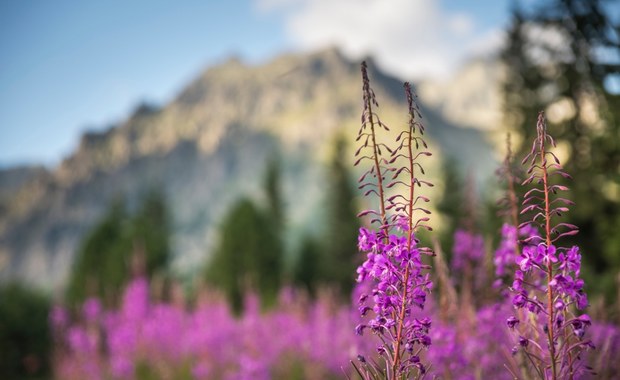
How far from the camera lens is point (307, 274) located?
1578 inches

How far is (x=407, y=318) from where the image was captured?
270 centimetres

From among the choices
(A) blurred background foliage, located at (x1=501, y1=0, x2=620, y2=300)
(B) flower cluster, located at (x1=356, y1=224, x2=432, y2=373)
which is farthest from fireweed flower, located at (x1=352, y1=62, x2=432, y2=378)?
(A) blurred background foliage, located at (x1=501, y1=0, x2=620, y2=300)

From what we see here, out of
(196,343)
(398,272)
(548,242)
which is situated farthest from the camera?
(196,343)


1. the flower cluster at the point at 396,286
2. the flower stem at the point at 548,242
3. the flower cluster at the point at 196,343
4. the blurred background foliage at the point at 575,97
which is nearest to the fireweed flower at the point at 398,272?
the flower cluster at the point at 396,286

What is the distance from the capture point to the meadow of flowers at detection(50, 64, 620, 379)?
243cm

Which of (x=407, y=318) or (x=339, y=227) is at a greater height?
(x=339, y=227)

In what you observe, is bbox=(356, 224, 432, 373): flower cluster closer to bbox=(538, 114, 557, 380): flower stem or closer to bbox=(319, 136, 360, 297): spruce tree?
bbox=(538, 114, 557, 380): flower stem

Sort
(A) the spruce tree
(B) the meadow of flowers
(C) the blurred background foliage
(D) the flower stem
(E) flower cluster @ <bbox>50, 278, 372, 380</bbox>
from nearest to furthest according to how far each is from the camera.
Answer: (D) the flower stem, (B) the meadow of flowers, (E) flower cluster @ <bbox>50, 278, 372, 380</bbox>, (C) the blurred background foliage, (A) the spruce tree

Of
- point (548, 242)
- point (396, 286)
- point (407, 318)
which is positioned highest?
point (548, 242)

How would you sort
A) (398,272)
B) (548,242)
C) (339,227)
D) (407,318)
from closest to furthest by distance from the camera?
(548,242) < (398,272) < (407,318) < (339,227)

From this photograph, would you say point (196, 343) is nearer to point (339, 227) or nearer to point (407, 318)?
point (407, 318)

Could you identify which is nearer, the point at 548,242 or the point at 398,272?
the point at 548,242

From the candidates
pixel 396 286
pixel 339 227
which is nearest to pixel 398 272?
pixel 396 286

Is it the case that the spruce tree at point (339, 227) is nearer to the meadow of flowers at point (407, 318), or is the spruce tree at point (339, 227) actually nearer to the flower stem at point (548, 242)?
the meadow of flowers at point (407, 318)
